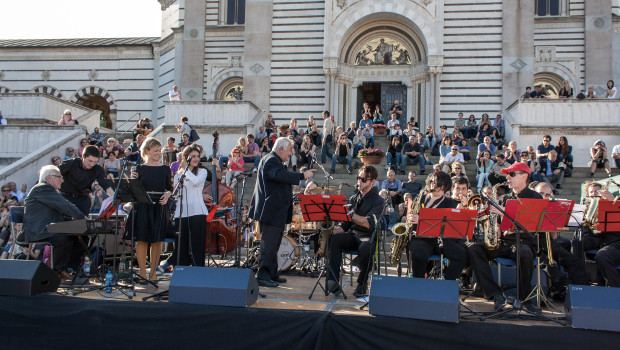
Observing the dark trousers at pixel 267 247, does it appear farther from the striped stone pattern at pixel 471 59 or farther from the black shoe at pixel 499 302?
the striped stone pattern at pixel 471 59

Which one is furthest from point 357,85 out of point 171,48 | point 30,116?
→ point 30,116

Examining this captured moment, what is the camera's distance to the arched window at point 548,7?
25.2 metres

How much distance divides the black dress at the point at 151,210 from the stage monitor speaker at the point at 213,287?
1406mm

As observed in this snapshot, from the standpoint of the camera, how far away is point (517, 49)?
70.2ft

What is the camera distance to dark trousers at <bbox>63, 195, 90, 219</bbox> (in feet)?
26.8

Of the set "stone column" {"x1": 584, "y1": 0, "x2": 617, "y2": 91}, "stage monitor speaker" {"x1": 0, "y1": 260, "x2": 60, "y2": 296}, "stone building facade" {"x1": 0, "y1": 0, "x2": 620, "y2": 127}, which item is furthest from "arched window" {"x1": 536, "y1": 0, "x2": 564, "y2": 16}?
"stage monitor speaker" {"x1": 0, "y1": 260, "x2": 60, "y2": 296}

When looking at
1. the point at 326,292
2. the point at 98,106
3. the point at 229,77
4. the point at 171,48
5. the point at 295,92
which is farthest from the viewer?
the point at 98,106

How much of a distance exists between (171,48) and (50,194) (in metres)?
21.3

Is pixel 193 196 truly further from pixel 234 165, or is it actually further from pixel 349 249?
pixel 234 165

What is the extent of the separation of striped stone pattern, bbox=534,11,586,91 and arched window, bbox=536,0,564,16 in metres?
1.17

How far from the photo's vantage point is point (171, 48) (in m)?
27.5

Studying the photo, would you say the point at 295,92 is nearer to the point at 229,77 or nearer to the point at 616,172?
the point at 229,77

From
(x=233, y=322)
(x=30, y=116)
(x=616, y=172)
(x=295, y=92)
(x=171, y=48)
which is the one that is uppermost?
(x=171, y=48)

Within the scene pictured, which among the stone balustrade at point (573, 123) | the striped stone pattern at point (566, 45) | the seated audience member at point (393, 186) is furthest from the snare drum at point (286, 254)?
the striped stone pattern at point (566, 45)
